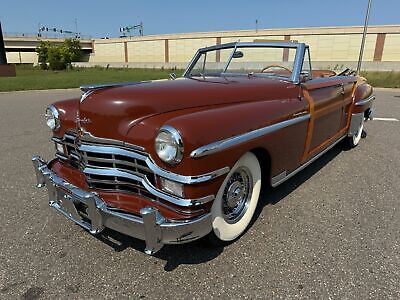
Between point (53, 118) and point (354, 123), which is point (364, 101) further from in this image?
point (53, 118)

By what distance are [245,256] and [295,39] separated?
32232 millimetres

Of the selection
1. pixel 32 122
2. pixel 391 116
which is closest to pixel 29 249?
pixel 32 122

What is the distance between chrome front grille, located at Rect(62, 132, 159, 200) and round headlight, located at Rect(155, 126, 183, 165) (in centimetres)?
15

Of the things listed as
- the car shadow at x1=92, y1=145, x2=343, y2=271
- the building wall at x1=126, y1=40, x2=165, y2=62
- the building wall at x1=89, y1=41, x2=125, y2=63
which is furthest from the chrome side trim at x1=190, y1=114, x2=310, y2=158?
the building wall at x1=89, y1=41, x2=125, y2=63

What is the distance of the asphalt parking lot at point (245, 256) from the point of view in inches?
80.6

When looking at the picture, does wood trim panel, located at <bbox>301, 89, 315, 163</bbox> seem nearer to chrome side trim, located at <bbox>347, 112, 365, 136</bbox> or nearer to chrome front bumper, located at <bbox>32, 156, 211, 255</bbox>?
chrome front bumper, located at <bbox>32, 156, 211, 255</bbox>

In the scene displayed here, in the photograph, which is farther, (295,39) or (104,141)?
(295,39)

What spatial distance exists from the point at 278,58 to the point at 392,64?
30577 millimetres

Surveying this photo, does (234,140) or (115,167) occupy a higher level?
(234,140)

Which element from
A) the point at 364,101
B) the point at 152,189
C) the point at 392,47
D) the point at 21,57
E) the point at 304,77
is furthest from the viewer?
the point at 21,57

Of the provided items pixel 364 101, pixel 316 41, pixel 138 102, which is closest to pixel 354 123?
pixel 364 101

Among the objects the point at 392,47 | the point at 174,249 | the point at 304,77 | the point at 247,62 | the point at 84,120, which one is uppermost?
the point at 392,47

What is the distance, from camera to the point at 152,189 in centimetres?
205

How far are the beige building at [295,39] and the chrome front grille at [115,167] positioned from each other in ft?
83.3
